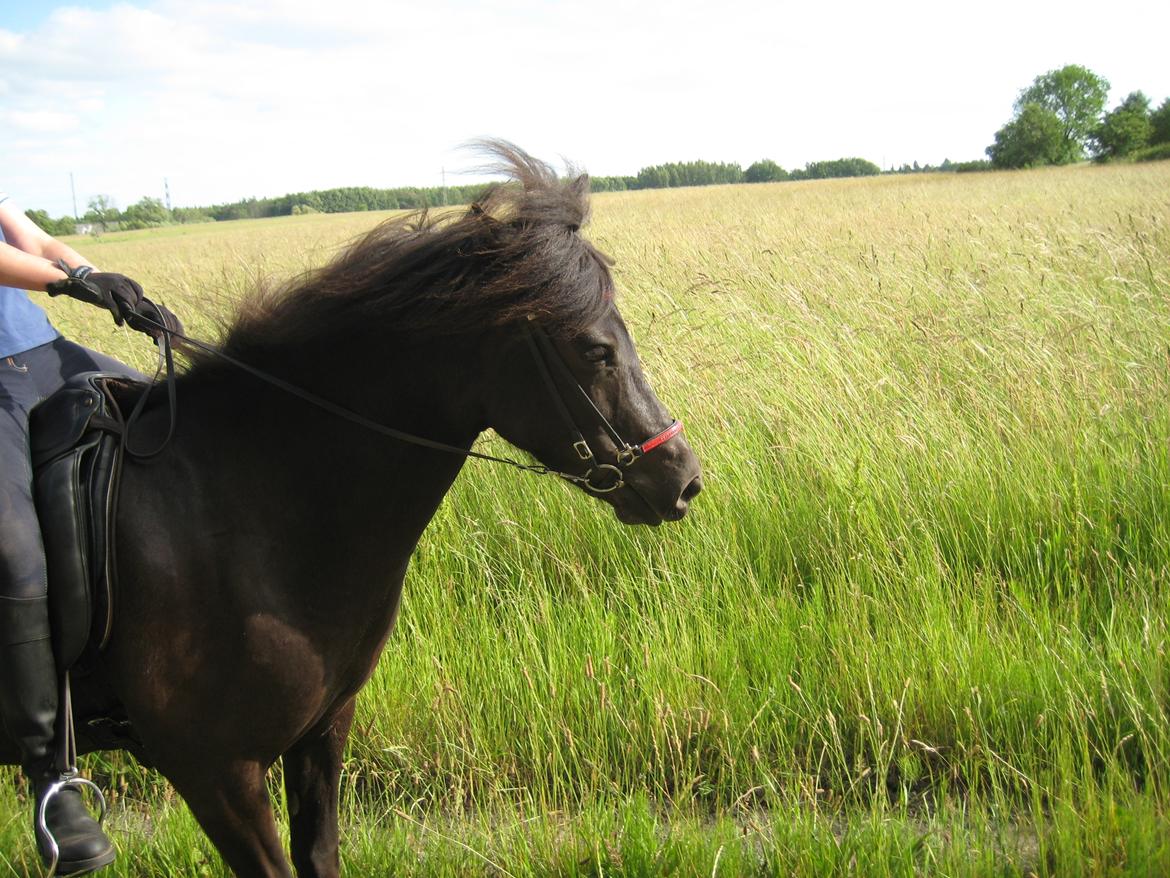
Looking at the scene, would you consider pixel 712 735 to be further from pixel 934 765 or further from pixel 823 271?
pixel 823 271

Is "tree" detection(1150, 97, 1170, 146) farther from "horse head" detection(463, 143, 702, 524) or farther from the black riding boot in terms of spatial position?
the black riding boot

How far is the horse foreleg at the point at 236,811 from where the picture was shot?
6.63ft

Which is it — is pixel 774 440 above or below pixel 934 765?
above

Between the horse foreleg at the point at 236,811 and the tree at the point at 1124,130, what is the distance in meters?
59.0

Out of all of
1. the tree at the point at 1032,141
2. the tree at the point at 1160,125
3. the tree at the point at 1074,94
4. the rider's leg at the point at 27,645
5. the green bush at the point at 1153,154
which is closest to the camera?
the rider's leg at the point at 27,645

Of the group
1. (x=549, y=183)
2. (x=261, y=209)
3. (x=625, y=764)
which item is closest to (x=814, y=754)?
(x=625, y=764)

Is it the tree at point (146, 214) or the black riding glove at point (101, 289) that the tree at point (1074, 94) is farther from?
the black riding glove at point (101, 289)

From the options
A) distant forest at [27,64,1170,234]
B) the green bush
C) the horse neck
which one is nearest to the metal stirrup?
the horse neck

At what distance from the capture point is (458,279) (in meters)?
2.04

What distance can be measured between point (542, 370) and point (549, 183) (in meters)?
0.59

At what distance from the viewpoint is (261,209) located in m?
66.9

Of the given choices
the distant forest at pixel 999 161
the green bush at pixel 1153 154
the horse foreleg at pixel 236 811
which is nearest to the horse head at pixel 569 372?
the horse foreleg at pixel 236 811

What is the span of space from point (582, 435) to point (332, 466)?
651mm

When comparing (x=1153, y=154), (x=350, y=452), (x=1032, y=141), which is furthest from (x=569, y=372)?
(x=1032, y=141)
